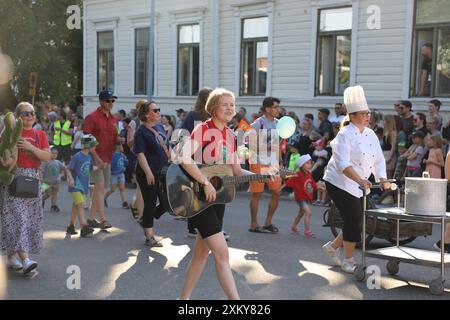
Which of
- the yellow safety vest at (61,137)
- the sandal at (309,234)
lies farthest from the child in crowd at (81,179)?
the yellow safety vest at (61,137)

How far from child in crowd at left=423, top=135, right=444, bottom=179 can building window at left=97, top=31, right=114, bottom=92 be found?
1629 cm

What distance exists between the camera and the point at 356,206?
276 inches

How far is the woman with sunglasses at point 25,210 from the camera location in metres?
6.92

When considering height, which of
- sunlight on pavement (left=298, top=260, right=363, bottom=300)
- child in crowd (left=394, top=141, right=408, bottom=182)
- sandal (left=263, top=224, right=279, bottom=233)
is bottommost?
sandal (left=263, top=224, right=279, bottom=233)

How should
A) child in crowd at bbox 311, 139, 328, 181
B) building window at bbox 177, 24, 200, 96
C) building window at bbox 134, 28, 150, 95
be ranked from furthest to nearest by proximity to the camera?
building window at bbox 134, 28, 150, 95
building window at bbox 177, 24, 200, 96
child in crowd at bbox 311, 139, 328, 181

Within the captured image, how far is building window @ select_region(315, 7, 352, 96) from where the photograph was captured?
56.5 ft

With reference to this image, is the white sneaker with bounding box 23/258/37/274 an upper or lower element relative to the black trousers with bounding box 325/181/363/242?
lower

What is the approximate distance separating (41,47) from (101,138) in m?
24.7

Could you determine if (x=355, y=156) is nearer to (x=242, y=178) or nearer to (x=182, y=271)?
(x=242, y=178)

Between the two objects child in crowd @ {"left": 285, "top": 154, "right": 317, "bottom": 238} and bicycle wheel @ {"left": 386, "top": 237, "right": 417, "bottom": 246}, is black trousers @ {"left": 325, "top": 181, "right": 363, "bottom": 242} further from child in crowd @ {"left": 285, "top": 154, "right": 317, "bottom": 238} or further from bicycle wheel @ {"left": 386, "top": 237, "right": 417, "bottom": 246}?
child in crowd @ {"left": 285, "top": 154, "right": 317, "bottom": 238}

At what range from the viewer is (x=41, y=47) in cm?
3269

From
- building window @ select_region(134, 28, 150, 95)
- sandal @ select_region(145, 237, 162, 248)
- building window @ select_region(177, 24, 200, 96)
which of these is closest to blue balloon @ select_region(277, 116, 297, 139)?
sandal @ select_region(145, 237, 162, 248)

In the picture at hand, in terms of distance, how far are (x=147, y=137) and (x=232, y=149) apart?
3327 mm

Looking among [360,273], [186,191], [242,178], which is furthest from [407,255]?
[186,191]
